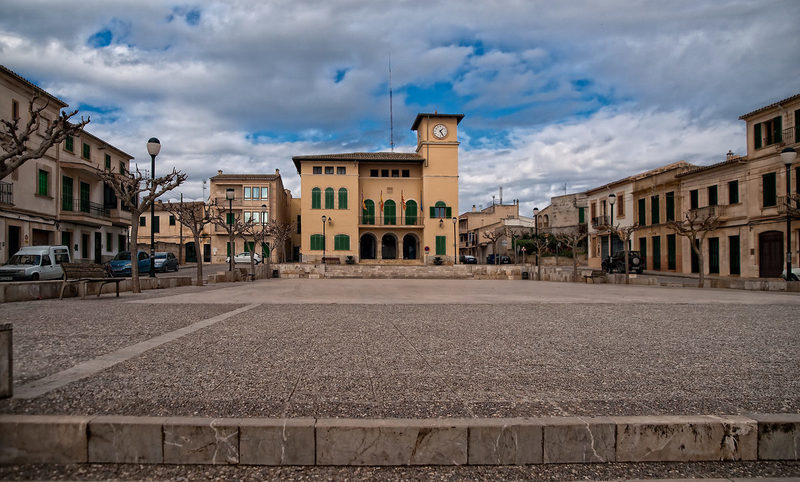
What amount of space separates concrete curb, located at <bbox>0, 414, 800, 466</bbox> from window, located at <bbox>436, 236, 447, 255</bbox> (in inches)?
1819

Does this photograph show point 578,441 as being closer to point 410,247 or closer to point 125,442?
point 125,442

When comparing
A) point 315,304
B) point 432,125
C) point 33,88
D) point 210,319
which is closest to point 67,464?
point 210,319

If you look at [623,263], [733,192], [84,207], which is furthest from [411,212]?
[84,207]

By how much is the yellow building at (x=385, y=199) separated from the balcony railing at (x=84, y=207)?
1754 centimetres

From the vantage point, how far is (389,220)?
51125mm

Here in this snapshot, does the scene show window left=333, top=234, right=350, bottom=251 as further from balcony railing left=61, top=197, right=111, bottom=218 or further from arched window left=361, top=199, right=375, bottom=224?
balcony railing left=61, top=197, right=111, bottom=218

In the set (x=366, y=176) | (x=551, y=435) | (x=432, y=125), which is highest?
(x=432, y=125)

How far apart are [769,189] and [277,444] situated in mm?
31750

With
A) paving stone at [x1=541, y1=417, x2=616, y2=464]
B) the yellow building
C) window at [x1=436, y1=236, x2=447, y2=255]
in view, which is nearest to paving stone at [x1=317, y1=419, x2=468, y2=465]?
paving stone at [x1=541, y1=417, x2=616, y2=464]

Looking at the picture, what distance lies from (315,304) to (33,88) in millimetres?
23432

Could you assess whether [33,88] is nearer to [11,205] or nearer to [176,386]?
[11,205]

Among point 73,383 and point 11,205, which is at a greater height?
point 11,205

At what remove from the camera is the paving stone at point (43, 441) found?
3.35m

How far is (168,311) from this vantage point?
9930mm
